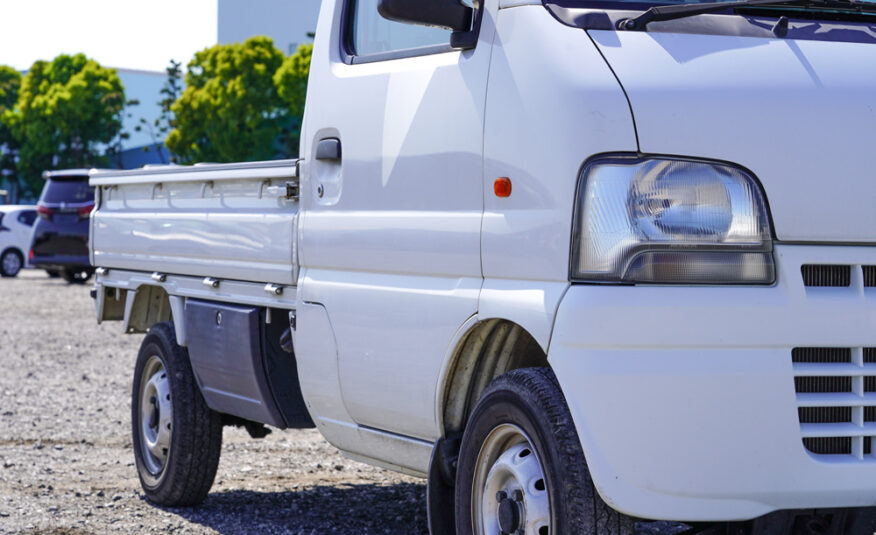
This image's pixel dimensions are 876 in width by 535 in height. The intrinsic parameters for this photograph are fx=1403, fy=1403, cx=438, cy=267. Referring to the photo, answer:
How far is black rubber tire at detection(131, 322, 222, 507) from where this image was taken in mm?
6219

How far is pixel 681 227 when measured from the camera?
334 cm

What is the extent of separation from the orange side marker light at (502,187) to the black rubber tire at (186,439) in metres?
2.80

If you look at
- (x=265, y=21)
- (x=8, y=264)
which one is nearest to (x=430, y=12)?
(x=8, y=264)

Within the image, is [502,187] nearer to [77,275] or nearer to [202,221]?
[202,221]

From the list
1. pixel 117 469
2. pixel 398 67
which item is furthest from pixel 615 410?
pixel 117 469

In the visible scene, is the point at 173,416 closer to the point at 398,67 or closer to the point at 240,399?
the point at 240,399

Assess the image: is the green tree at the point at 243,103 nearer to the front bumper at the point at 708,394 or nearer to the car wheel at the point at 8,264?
the car wheel at the point at 8,264

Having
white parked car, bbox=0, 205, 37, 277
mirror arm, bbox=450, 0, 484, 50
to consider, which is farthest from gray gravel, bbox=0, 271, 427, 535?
white parked car, bbox=0, 205, 37, 277

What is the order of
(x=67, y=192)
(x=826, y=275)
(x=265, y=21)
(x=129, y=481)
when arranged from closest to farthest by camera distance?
(x=826, y=275) → (x=129, y=481) → (x=67, y=192) → (x=265, y=21)

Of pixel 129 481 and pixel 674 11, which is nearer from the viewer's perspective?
pixel 674 11

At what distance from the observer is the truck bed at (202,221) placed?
5.25 metres

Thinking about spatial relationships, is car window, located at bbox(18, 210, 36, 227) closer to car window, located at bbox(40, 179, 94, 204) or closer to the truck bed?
car window, located at bbox(40, 179, 94, 204)

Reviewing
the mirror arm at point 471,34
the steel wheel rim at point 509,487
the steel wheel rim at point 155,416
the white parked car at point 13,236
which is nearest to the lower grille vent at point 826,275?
the steel wheel rim at point 509,487

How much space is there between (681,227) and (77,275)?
26.6 metres
